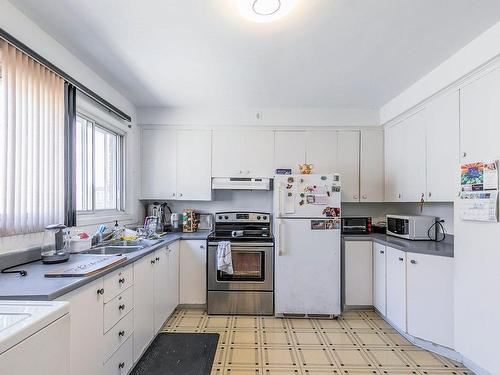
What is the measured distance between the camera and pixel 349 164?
356 cm

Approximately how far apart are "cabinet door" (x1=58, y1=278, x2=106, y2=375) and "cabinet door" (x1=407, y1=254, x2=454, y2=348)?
2.44 m

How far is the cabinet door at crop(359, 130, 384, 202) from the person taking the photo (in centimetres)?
354

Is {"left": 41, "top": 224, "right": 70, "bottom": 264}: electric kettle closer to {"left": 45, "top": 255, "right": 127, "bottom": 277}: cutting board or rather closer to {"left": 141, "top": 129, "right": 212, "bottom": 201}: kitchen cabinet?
{"left": 45, "top": 255, "right": 127, "bottom": 277}: cutting board

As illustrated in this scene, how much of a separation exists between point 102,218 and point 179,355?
1.48 metres

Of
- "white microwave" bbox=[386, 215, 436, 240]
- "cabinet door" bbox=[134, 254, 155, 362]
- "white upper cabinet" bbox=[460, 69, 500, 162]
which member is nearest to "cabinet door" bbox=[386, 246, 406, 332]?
"white microwave" bbox=[386, 215, 436, 240]

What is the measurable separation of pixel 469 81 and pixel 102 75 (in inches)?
123

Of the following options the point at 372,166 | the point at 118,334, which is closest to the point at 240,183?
the point at 372,166

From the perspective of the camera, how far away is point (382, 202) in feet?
12.0

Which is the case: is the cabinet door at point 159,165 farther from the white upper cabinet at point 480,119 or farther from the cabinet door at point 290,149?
the white upper cabinet at point 480,119

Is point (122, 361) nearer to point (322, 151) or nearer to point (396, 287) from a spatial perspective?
point (396, 287)

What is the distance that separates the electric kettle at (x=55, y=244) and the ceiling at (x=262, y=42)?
1.35 meters

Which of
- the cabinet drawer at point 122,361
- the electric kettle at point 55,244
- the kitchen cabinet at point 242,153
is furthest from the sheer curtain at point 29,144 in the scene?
the kitchen cabinet at point 242,153

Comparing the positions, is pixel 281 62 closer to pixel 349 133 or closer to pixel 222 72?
pixel 222 72

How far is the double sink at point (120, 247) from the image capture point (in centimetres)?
237
